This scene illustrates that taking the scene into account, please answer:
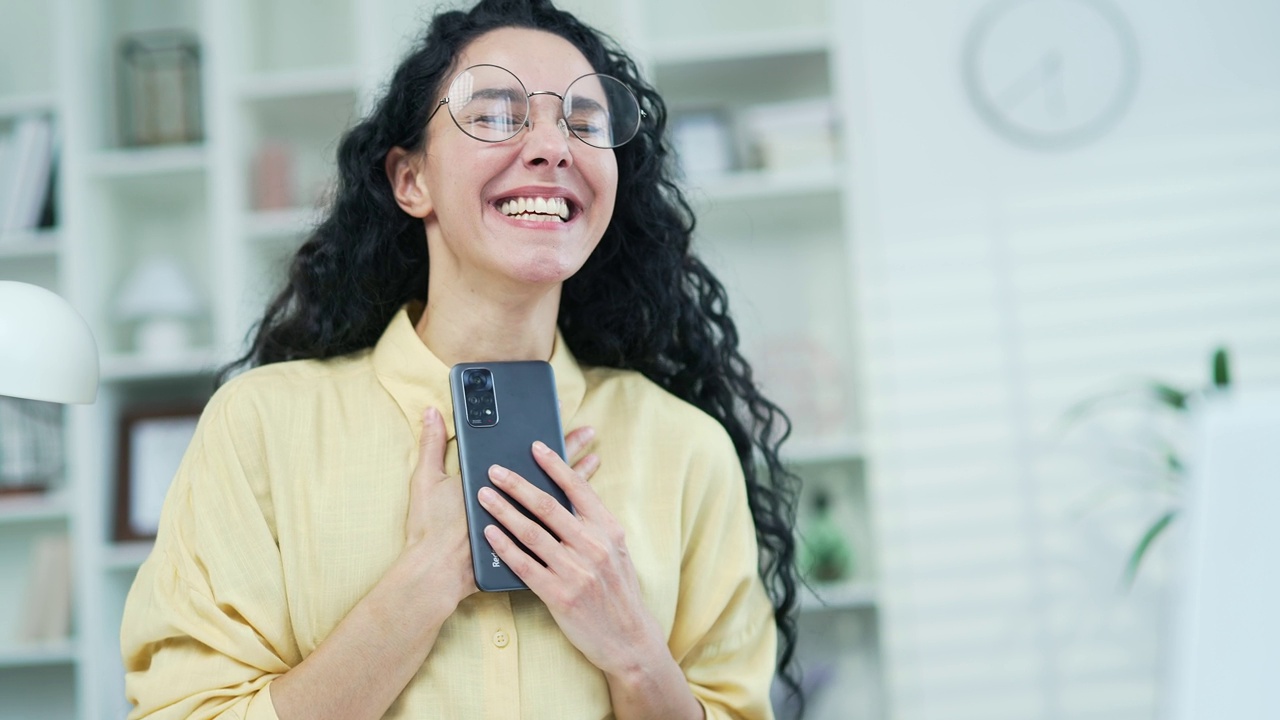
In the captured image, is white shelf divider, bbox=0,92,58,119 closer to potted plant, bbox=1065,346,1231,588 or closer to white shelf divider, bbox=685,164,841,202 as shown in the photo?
white shelf divider, bbox=685,164,841,202

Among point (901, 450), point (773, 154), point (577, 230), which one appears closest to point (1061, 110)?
point (773, 154)

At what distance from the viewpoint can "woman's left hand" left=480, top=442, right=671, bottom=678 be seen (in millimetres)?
1100

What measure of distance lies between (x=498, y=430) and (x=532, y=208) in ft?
0.78

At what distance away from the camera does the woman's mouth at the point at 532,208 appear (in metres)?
1.20

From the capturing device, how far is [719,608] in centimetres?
124

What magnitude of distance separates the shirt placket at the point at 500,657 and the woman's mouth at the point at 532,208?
15.4 inches

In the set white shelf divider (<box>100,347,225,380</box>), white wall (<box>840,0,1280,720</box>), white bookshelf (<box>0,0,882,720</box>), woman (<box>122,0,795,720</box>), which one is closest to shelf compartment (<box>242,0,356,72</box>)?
white bookshelf (<box>0,0,882,720</box>)

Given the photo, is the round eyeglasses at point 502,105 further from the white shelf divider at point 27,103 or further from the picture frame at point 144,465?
the white shelf divider at point 27,103

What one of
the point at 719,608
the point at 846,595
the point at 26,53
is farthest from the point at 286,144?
the point at 719,608

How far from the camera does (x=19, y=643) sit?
9.55ft

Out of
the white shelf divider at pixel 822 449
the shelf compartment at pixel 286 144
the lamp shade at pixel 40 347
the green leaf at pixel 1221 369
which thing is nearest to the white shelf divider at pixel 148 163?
the shelf compartment at pixel 286 144

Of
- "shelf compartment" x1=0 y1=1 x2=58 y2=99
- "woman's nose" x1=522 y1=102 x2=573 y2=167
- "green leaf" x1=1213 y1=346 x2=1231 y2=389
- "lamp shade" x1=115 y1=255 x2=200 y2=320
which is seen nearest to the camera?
"woman's nose" x1=522 y1=102 x2=573 y2=167

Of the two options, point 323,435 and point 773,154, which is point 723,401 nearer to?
point 323,435

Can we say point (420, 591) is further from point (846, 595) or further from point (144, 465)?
point (144, 465)
